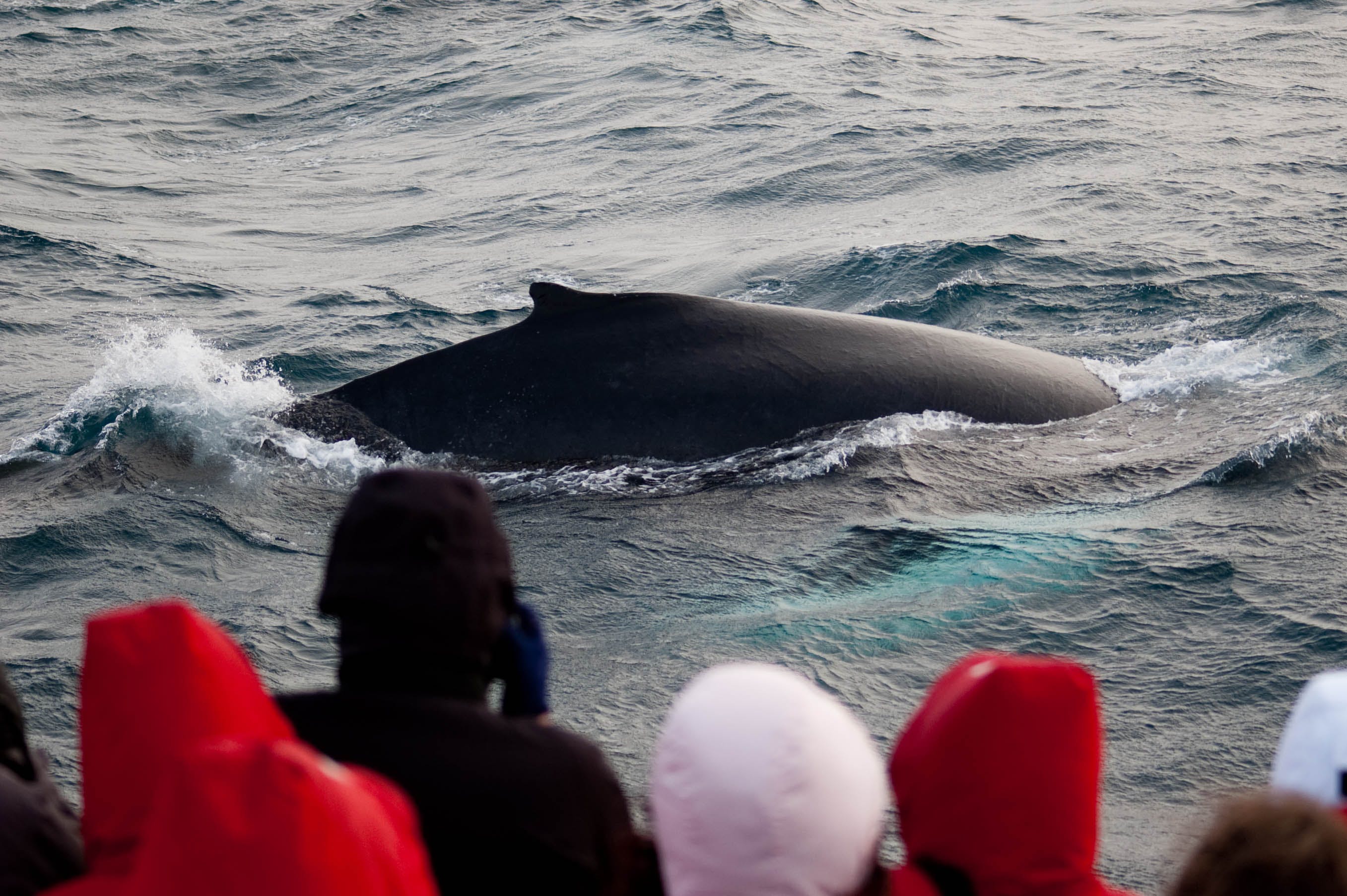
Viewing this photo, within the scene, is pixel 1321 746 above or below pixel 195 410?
above

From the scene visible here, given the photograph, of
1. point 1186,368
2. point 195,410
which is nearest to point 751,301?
point 1186,368

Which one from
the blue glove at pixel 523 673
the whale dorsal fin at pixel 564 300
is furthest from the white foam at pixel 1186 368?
the blue glove at pixel 523 673

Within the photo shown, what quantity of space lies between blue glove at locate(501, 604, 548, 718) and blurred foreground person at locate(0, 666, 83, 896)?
0.77 metres

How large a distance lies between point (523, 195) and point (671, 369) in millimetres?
10672

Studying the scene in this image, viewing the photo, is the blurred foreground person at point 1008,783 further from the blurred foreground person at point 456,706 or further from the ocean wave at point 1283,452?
the ocean wave at point 1283,452

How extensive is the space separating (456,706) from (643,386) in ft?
17.1

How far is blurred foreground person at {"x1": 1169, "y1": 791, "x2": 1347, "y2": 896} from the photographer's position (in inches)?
63.8

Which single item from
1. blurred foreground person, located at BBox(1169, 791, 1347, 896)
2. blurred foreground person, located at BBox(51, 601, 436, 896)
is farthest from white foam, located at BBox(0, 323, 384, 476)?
blurred foreground person, located at BBox(1169, 791, 1347, 896)

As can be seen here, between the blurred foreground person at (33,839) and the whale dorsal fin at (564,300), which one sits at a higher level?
the blurred foreground person at (33,839)

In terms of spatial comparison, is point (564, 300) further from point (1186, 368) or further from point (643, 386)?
point (1186, 368)

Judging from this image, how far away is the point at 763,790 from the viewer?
205 centimetres

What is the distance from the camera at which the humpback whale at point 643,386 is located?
24.5 ft

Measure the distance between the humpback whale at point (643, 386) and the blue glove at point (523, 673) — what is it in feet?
16.1

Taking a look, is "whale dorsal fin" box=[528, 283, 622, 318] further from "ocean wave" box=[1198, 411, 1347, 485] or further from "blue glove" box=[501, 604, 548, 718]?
"blue glove" box=[501, 604, 548, 718]
